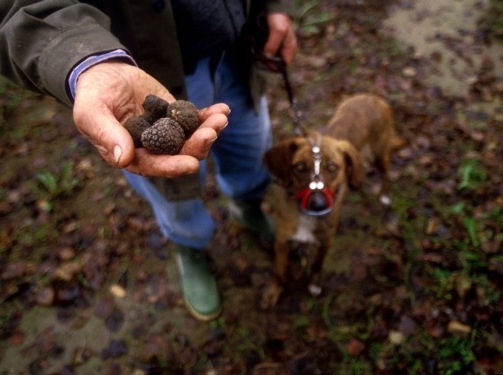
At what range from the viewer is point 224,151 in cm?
284

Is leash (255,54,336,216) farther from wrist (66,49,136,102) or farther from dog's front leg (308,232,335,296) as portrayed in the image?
wrist (66,49,136,102)

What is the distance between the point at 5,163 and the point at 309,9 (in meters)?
4.64

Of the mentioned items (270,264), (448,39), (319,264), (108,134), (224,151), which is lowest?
(270,264)

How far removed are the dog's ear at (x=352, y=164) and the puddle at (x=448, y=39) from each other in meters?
2.49

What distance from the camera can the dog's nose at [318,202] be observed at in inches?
108

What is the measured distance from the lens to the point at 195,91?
2252mm

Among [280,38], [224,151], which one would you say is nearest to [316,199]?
[224,151]

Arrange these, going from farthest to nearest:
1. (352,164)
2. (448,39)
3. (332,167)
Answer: (448,39)
(352,164)
(332,167)

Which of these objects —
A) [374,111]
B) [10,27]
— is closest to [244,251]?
[374,111]

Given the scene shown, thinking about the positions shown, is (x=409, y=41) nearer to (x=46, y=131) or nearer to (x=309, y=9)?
(x=309, y=9)

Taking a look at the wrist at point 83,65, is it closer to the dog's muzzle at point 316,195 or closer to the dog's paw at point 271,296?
the dog's muzzle at point 316,195

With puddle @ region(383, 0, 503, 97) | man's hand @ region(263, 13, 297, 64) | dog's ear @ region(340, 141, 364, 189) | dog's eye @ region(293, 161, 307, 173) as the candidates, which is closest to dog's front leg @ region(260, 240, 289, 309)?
dog's eye @ region(293, 161, 307, 173)

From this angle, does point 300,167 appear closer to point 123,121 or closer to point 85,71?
point 123,121

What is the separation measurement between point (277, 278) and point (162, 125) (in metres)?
2.11
